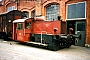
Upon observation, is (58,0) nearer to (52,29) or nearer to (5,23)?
(52,29)

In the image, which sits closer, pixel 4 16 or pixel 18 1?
pixel 4 16

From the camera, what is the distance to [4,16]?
48.3ft

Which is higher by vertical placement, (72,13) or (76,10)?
(76,10)

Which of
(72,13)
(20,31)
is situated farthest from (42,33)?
(72,13)

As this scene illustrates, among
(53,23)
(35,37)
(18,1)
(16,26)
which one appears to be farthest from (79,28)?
(18,1)

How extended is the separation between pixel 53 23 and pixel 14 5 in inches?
557

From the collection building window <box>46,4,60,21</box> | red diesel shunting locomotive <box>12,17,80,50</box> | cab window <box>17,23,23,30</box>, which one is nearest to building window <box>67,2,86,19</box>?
building window <box>46,4,60,21</box>

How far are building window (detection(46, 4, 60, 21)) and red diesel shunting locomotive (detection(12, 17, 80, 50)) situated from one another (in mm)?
2619

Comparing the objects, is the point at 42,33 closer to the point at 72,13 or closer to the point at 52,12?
the point at 72,13

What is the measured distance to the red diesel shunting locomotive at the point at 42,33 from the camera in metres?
9.20

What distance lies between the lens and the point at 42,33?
10.2m

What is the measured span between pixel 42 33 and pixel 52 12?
4801 mm

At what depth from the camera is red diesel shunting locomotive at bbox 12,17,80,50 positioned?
920 cm

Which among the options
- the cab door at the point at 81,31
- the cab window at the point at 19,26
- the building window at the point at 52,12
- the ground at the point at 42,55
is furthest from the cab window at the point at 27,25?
the cab door at the point at 81,31
